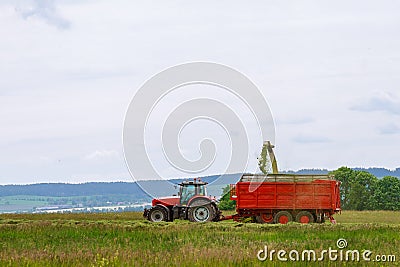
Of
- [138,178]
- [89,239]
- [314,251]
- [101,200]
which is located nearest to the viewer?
[314,251]

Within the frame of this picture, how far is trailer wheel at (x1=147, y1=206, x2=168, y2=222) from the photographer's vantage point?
2981cm

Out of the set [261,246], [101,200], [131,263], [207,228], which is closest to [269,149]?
[207,228]

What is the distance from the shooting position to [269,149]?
37188mm

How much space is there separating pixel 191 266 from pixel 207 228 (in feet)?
35.3

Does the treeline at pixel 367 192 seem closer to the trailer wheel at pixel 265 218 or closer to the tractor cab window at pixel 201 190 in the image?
the trailer wheel at pixel 265 218

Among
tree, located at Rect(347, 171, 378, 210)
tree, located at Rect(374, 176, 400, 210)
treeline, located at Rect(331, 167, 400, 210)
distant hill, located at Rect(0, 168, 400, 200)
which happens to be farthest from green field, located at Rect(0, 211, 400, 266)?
tree, located at Rect(374, 176, 400, 210)

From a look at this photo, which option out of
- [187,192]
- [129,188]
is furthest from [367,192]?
[187,192]

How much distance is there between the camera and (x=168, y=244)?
17.3m

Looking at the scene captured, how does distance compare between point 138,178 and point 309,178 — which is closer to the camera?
point 138,178

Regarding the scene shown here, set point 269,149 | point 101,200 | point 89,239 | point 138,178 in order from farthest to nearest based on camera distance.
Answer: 1. point 101,200
2. point 269,149
3. point 138,178
4. point 89,239

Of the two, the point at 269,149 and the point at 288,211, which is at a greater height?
the point at 269,149

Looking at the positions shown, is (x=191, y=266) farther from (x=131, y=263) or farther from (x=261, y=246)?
(x=261, y=246)

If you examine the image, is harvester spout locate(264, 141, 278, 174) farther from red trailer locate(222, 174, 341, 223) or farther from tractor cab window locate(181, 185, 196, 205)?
tractor cab window locate(181, 185, 196, 205)

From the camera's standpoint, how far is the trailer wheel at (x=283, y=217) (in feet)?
95.4
